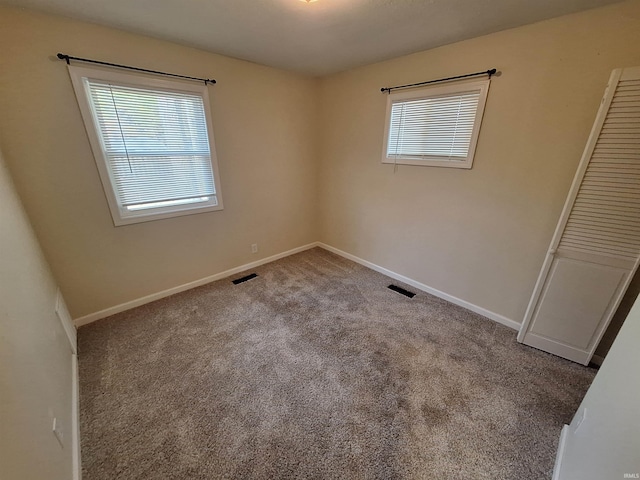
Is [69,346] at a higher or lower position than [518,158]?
lower

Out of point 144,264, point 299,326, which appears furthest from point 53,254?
point 299,326

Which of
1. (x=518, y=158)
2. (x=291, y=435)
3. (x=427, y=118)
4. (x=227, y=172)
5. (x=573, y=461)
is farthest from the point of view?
(x=227, y=172)

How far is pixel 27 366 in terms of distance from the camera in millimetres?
999

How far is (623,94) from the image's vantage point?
142 centimetres

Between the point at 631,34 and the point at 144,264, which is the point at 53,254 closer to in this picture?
the point at 144,264

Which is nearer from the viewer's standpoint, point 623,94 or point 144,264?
point 623,94

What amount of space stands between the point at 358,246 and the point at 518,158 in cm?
197

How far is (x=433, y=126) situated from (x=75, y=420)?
3414 millimetres

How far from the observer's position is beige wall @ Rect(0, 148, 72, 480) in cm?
78

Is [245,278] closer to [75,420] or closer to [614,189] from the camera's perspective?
[75,420]

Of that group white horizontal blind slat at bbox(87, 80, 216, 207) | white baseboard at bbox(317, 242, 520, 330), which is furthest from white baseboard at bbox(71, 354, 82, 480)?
white baseboard at bbox(317, 242, 520, 330)

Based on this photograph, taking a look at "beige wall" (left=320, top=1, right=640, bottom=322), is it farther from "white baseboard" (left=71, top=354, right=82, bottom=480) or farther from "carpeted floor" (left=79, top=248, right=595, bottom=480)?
"white baseboard" (left=71, top=354, right=82, bottom=480)

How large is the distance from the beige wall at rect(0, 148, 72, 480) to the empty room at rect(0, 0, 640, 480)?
0.05ft

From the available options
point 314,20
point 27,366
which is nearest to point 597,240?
point 314,20
